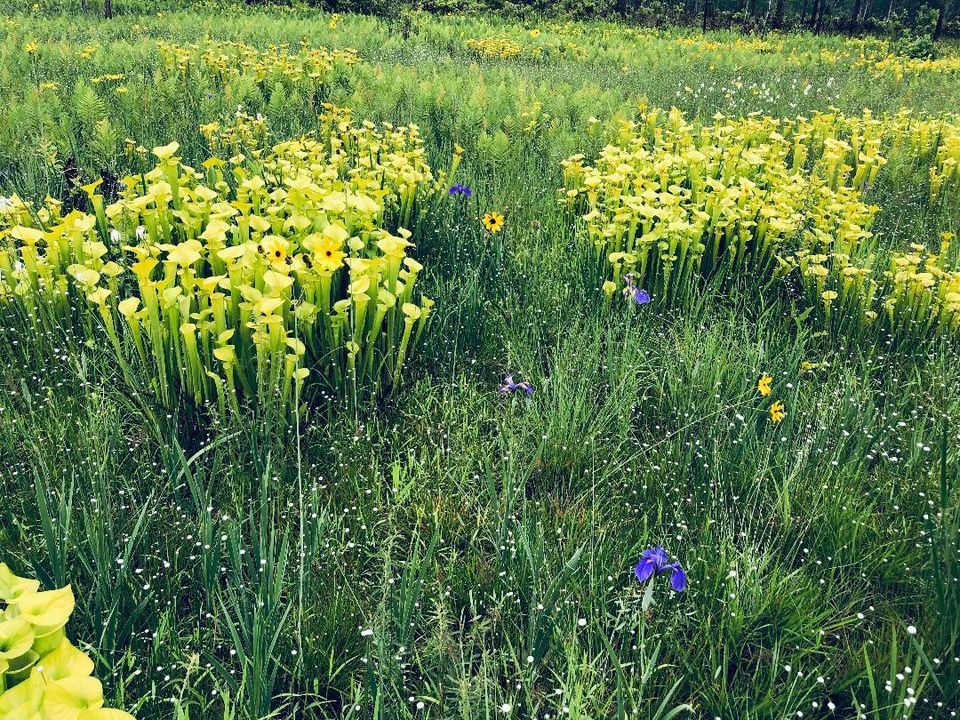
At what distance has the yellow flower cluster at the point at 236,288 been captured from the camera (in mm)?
2219

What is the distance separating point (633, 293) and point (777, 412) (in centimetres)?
91

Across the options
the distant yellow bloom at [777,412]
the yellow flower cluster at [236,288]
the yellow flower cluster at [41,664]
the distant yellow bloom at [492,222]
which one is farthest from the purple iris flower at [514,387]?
the yellow flower cluster at [41,664]

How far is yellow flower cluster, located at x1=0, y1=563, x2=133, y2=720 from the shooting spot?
→ 792mm

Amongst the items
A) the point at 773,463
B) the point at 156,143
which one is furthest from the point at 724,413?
the point at 156,143

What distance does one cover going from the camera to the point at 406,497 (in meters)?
2.08

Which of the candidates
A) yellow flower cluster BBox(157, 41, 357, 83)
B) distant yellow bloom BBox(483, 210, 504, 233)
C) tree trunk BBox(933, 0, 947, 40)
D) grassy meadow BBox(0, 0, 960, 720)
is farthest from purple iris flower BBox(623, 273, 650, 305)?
tree trunk BBox(933, 0, 947, 40)

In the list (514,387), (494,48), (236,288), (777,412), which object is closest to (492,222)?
(514,387)

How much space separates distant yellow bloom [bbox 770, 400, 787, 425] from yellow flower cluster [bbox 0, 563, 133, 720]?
202cm

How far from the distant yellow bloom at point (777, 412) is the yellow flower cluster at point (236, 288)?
1.27m

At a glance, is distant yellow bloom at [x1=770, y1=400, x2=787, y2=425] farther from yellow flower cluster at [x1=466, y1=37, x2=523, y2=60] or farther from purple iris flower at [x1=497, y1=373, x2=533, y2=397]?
yellow flower cluster at [x1=466, y1=37, x2=523, y2=60]

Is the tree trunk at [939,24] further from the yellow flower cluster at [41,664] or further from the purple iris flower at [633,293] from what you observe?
the yellow flower cluster at [41,664]

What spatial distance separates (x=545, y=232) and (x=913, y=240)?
2.42 m

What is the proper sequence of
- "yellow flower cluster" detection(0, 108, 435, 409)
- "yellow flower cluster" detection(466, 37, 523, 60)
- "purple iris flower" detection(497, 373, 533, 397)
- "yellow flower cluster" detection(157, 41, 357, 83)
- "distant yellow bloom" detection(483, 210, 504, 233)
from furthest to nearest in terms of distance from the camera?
1. "yellow flower cluster" detection(466, 37, 523, 60)
2. "yellow flower cluster" detection(157, 41, 357, 83)
3. "distant yellow bloom" detection(483, 210, 504, 233)
4. "purple iris flower" detection(497, 373, 533, 397)
5. "yellow flower cluster" detection(0, 108, 435, 409)

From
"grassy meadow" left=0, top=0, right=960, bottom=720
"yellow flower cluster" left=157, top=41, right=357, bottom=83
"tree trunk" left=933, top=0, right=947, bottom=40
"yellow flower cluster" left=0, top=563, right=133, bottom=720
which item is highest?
"tree trunk" left=933, top=0, right=947, bottom=40
